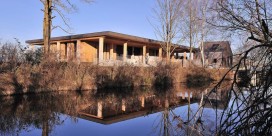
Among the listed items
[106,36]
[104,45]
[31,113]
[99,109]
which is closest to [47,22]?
[106,36]

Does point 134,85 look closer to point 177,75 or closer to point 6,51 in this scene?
point 177,75

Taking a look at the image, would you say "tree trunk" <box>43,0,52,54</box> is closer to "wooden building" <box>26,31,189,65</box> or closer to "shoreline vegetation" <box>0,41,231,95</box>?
"shoreline vegetation" <box>0,41,231,95</box>

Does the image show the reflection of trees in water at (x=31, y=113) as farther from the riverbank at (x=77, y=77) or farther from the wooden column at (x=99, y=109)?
the riverbank at (x=77, y=77)

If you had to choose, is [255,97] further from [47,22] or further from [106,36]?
[106,36]

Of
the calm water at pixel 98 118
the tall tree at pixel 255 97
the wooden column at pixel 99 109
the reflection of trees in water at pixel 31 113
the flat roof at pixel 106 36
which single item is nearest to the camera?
the tall tree at pixel 255 97

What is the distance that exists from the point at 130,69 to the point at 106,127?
12568 mm

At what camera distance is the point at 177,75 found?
82.1 feet


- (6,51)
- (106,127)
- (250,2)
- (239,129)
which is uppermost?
(250,2)

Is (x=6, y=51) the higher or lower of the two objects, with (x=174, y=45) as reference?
lower

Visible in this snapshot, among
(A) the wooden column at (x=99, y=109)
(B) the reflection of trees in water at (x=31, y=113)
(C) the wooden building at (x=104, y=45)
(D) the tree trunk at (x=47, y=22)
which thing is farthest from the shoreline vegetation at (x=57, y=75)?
(A) the wooden column at (x=99, y=109)

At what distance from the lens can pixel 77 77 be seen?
16344 millimetres

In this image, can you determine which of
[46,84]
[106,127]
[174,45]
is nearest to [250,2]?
[106,127]

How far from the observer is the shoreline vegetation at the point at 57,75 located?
44.7 feet

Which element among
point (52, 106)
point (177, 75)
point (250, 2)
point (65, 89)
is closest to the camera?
point (250, 2)
